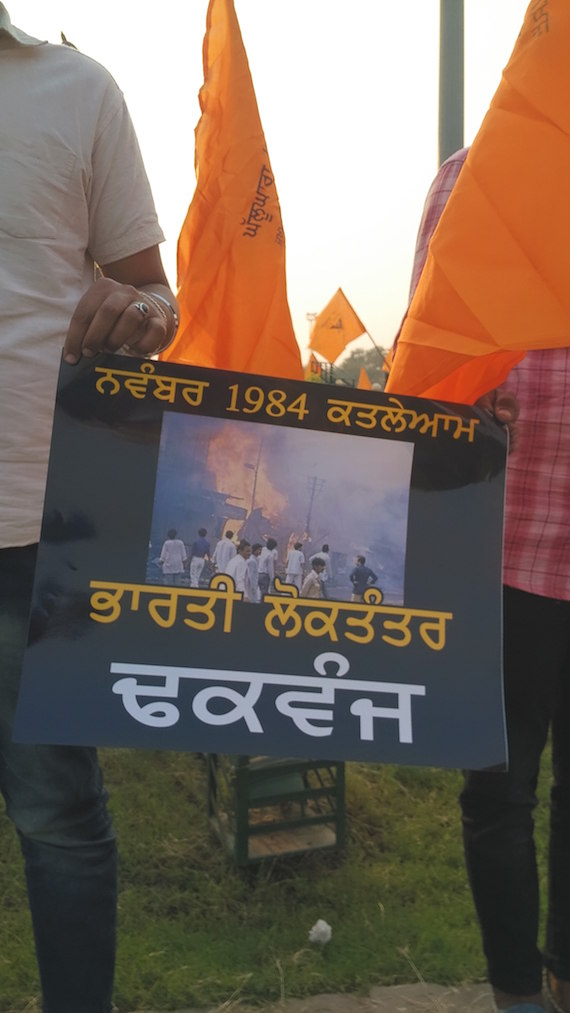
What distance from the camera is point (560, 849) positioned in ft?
5.87

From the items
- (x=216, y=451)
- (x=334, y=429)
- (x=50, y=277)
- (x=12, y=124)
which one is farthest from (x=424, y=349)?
(x=12, y=124)

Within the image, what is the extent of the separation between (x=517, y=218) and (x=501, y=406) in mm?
279

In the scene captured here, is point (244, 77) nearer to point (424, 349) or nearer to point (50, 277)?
point (50, 277)

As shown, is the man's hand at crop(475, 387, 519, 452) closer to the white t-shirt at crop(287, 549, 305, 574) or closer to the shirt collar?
the white t-shirt at crop(287, 549, 305, 574)

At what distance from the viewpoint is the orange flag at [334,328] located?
38.2 feet

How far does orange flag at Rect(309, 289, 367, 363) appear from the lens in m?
11.6

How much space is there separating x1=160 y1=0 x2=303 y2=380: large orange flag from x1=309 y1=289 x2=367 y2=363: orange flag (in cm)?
1003

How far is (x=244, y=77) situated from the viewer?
160cm

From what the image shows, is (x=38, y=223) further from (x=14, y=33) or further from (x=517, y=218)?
(x=517, y=218)

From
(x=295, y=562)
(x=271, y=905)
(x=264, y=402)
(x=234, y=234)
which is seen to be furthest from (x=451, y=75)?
(x=271, y=905)

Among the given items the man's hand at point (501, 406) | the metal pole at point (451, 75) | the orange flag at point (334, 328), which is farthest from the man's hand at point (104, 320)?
the orange flag at point (334, 328)

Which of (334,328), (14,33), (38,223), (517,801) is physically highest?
(334,328)

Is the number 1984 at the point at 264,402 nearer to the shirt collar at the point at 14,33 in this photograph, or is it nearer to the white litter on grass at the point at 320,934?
the shirt collar at the point at 14,33

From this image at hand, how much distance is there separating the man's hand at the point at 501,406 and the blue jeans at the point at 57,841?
0.72 meters
